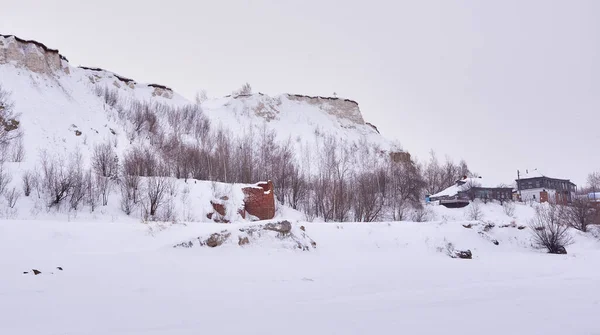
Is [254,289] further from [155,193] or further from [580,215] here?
[580,215]

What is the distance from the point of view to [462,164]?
72750mm

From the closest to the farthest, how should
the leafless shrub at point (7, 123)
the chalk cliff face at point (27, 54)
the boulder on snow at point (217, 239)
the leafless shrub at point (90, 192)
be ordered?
the boulder on snow at point (217, 239) < the leafless shrub at point (90, 192) < the leafless shrub at point (7, 123) < the chalk cliff face at point (27, 54)

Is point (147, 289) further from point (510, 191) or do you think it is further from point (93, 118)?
point (510, 191)

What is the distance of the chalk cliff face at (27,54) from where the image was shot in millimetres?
32862

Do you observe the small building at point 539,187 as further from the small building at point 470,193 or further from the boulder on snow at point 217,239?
the boulder on snow at point 217,239

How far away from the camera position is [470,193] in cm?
5181

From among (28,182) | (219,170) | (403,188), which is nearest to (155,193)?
(28,182)

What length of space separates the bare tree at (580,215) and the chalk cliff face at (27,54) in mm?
47327

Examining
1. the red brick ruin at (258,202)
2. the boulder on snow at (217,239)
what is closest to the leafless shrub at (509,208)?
the red brick ruin at (258,202)

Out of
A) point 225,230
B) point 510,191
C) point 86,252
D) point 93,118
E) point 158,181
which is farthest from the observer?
point 510,191

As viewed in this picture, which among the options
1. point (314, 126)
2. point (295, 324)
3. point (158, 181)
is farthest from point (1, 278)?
point (314, 126)

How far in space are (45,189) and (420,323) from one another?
67.9ft

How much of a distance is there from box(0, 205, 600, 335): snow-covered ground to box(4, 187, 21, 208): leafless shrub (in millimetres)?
10260

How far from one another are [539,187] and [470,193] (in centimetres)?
2249
